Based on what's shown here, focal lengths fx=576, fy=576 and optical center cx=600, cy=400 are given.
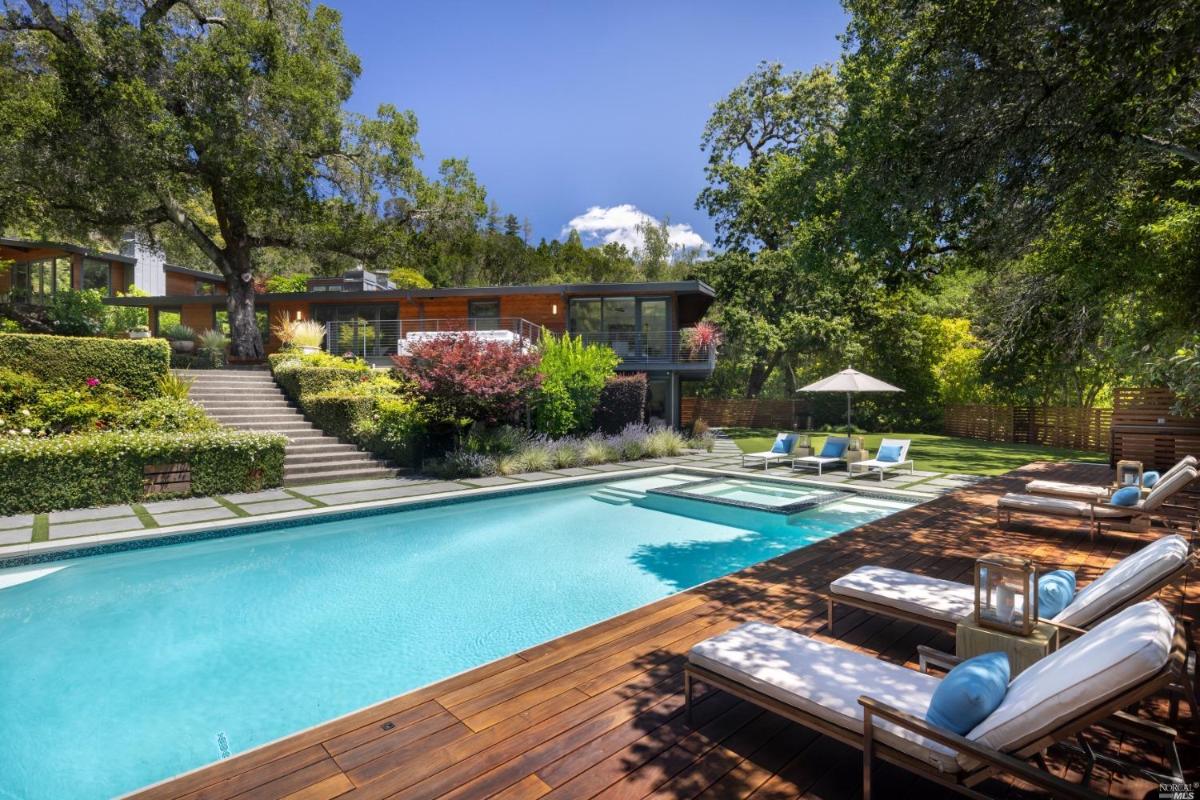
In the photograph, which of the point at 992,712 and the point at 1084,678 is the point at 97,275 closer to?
the point at 992,712

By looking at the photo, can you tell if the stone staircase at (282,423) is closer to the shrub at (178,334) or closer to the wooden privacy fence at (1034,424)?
the shrub at (178,334)

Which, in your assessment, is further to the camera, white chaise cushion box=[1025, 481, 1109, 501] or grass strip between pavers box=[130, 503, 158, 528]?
grass strip between pavers box=[130, 503, 158, 528]

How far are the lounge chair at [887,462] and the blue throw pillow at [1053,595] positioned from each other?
935cm

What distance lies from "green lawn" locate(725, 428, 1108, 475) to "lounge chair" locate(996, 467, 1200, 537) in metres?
6.38

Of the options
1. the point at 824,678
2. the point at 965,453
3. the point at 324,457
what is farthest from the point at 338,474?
the point at 965,453

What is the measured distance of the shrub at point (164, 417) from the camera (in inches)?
436

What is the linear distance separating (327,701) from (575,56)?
13.7 meters

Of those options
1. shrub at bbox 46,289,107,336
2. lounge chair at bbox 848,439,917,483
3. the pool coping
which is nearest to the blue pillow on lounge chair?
lounge chair at bbox 848,439,917,483

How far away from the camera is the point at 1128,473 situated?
795cm

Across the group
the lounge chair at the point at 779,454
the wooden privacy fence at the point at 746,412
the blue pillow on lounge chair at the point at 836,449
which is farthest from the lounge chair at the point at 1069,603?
the wooden privacy fence at the point at 746,412

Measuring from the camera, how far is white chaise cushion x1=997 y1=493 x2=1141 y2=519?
6.85 m

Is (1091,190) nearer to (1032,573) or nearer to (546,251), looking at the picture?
(1032,573)

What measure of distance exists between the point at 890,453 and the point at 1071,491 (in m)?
5.59

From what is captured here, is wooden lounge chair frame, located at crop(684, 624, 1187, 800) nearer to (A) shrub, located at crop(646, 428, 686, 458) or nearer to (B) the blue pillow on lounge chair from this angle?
(B) the blue pillow on lounge chair
